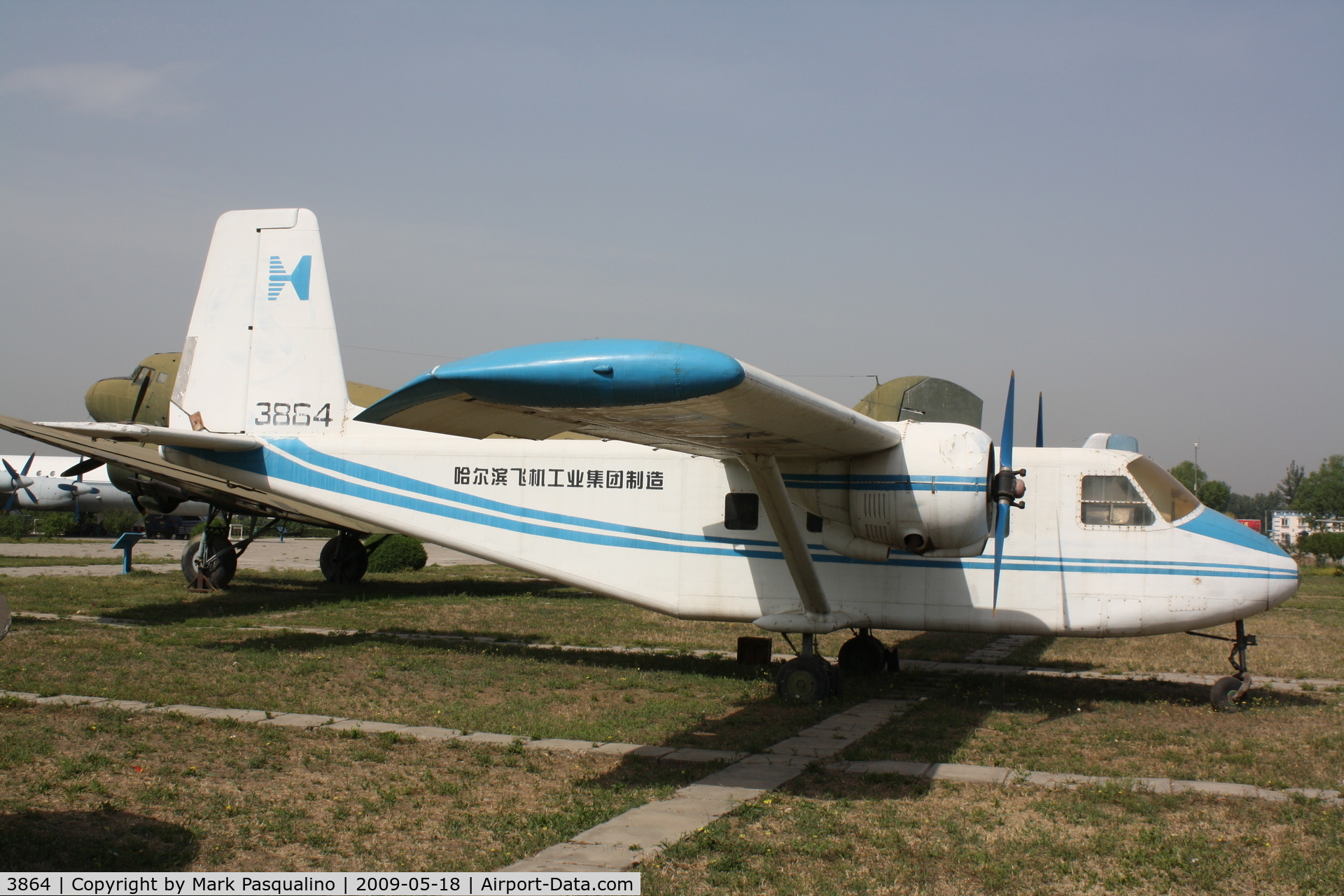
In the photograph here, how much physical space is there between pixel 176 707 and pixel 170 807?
342 centimetres

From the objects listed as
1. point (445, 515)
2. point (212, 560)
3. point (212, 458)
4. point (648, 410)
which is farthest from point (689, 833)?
point (212, 560)

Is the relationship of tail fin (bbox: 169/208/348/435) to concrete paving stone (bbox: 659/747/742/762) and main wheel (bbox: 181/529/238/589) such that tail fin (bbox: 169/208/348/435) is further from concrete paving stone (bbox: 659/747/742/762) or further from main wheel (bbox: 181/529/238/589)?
concrete paving stone (bbox: 659/747/742/762)

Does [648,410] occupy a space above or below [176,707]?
above

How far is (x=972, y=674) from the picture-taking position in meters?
13.1

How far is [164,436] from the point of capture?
13.5m

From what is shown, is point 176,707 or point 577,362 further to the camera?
point 176,707

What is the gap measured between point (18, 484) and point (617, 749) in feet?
158

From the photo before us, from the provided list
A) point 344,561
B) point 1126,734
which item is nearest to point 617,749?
point 1126,734

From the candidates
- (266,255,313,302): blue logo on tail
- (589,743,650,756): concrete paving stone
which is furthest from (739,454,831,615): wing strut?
(266,255,313,302): blue logo on tail

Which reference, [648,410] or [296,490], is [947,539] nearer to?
[648,410]

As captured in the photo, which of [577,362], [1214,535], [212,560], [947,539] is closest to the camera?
[577,362]

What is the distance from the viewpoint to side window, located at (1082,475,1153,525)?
36.0 feet

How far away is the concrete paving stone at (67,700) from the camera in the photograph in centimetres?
923

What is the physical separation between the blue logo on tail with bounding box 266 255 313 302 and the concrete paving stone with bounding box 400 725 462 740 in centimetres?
821
